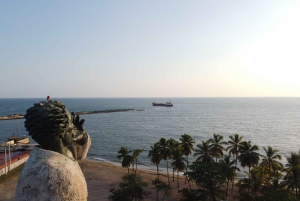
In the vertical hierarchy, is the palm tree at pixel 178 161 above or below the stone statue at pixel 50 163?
below

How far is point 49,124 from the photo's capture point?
13.8ft

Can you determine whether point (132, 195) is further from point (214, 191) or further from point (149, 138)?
point (149, 138)

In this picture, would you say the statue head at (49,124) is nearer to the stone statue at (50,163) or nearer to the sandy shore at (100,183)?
the stone statue at (50,163)

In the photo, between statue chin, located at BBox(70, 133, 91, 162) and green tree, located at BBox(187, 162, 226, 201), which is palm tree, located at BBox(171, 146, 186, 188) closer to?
green tree, located at BBox(187, 162, 226, 201)

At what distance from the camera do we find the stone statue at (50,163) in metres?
3.82

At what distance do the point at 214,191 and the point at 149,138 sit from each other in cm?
5397

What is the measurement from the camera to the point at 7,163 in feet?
122

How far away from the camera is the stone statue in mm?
3818

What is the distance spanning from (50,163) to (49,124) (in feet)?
2.21

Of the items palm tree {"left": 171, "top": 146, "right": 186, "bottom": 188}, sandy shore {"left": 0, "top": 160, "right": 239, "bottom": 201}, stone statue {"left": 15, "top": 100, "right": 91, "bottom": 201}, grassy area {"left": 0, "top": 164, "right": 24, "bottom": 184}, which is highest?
stone statue {"left": 15, "top": 100, "right": 91, "bottom": 201}

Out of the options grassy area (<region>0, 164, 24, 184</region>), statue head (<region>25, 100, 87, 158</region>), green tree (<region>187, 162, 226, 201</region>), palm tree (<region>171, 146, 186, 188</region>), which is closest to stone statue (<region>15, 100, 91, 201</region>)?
statue head (<region>25, 100, 87, 158</region>)

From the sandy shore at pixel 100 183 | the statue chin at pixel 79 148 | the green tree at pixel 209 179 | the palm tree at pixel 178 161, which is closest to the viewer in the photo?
the statue chin at pixel 79 148

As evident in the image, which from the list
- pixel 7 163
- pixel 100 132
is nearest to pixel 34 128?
pixel 7 163

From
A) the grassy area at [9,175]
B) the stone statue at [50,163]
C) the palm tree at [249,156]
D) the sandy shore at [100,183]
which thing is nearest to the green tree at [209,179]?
the sandy shore at [100,183]
